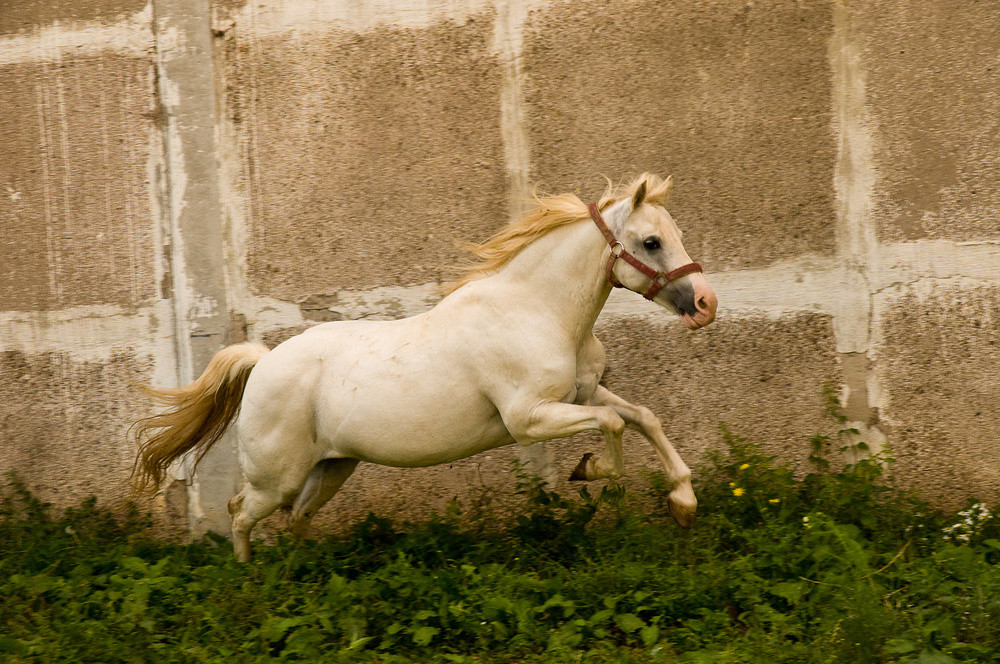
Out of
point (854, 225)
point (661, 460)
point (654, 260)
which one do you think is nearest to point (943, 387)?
point (854, 225)

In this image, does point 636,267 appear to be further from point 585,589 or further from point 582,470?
point 585,589

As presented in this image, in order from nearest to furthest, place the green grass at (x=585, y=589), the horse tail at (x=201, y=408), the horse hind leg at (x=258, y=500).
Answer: the green grass at (x=585, y=589) < the horse hind leg at (x=258, y=500) < the horse tail at (x=201, y=408)

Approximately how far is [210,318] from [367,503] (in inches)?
56.5

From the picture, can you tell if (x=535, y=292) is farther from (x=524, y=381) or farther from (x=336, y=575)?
(x=336, y=575)

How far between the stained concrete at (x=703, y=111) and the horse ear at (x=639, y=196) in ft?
3.71

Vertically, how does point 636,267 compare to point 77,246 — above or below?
below

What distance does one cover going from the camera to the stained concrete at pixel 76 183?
5289mm

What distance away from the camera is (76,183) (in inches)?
210

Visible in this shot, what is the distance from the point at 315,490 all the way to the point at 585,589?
157 centimetres

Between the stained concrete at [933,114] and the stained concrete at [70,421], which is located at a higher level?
the stained concrete at [933,114]

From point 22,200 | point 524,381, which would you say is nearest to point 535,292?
point 524,381

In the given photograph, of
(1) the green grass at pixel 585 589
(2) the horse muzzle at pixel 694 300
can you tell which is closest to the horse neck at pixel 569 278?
(2) the horse muzzle at pixel 694 300

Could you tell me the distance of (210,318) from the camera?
17.2ft

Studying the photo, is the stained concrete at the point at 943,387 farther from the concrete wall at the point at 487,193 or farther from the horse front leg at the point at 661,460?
the horse front leg at the point at 661,460
